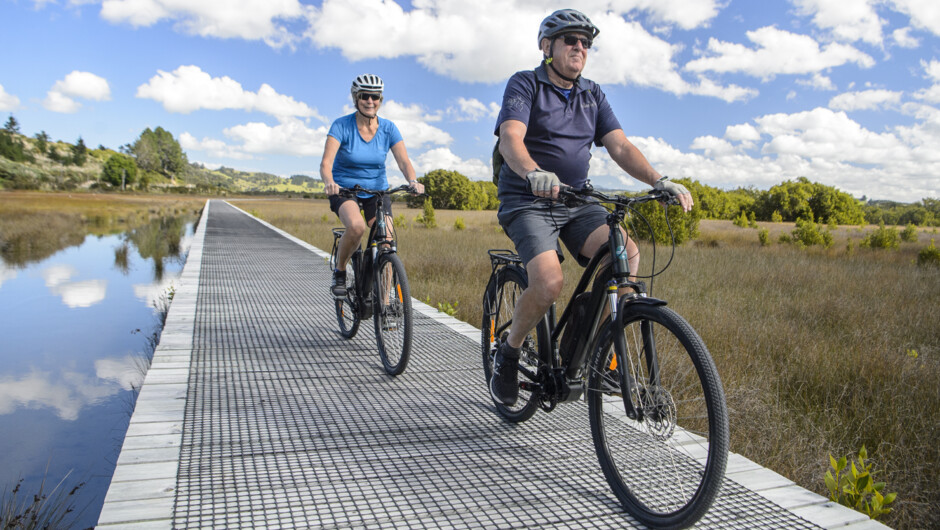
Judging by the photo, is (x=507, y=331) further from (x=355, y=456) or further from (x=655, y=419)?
(x=655, y=419)

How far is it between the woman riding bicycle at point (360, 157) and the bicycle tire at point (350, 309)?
100 millimetres

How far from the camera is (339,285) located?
17.8ft

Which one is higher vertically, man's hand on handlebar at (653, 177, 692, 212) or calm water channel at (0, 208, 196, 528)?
man's hand on handlebar at (653, 177, 692, 212)

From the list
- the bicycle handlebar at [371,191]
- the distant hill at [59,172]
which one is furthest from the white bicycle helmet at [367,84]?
the distant hill at [59,172]

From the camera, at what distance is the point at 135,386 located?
609 cm

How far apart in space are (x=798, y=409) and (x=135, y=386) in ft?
19.9

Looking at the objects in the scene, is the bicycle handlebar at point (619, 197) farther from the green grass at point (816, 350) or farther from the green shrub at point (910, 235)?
the green shrub at point (910, 235)

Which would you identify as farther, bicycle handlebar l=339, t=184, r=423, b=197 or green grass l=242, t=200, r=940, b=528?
bicycle handlebar l=339, t=184, r=423, b=197

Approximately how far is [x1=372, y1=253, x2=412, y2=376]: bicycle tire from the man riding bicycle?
4.31ft

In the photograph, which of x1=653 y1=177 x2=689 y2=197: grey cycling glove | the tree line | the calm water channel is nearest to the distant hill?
the tree line

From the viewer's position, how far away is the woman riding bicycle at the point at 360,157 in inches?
189

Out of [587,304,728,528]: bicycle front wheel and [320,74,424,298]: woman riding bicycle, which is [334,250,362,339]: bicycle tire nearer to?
[320,74,424,298]: woman riding bicycle

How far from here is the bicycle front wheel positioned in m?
1.98

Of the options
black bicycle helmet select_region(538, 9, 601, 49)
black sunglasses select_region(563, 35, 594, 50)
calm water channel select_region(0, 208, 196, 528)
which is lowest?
calm water channel select_region(0, 208, 196, 528)
